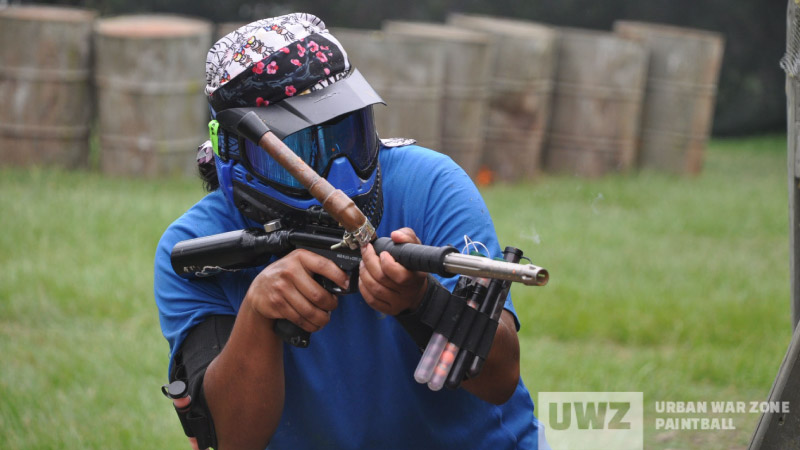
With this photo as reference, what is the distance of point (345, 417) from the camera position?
8.06ft

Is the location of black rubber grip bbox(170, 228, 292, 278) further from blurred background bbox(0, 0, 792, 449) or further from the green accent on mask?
blurred background bbox(0, 0, 792, 449)

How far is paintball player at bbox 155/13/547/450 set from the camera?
7.37 ft

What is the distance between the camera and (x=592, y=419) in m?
4.34

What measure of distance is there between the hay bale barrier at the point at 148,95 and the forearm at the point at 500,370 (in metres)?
7.30

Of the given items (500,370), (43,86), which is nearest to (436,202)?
(500,370)

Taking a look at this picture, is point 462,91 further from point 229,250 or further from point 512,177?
point 229,250

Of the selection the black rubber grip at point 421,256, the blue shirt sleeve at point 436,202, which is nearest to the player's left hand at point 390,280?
the black rubber grip at point 421,256

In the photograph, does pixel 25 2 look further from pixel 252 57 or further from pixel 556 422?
pixel 252 57

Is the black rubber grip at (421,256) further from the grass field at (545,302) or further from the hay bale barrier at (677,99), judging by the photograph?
the hay bale barrier at (677,99)

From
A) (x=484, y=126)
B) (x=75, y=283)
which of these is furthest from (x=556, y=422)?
(x=484, y=126)

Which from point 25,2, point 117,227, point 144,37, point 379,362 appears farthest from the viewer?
point 25,2

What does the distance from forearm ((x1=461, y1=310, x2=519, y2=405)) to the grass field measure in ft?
1.00

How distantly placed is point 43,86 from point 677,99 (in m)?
6.81

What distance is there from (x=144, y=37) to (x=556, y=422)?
6.12m
